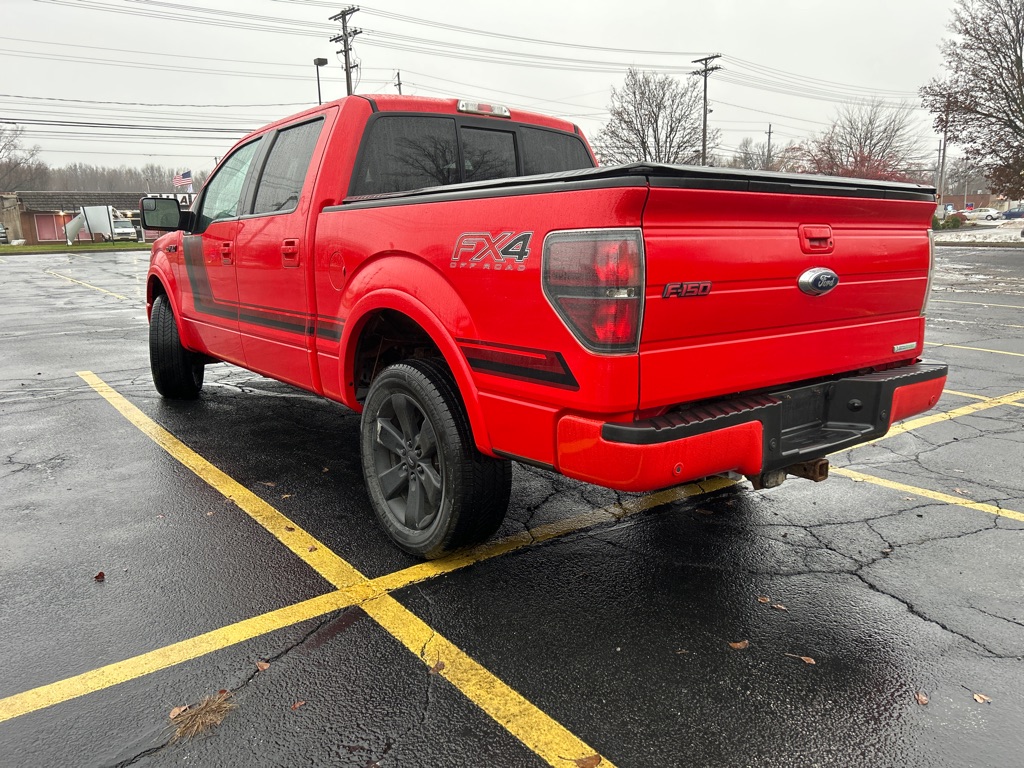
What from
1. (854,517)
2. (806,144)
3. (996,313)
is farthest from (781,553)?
(806,144)

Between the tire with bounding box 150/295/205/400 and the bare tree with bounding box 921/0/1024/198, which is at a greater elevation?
the bare tree with bounding box 921/0/1024/198

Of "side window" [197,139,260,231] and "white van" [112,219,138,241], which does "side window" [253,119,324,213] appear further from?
"white van" [112,219,138,241]

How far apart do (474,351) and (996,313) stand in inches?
459

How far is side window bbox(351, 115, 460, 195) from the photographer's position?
12.7 feet

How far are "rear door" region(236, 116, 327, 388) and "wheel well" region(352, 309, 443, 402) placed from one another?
1.25 ft

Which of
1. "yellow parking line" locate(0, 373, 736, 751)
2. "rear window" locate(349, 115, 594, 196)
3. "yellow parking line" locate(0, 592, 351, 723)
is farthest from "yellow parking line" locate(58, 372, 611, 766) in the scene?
"rear window" locate(349, 115, 594, 196)

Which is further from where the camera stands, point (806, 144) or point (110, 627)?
point (806, 144)

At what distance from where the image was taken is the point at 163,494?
13.9ft

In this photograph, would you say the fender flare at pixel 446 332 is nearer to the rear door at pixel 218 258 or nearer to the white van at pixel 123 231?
the rear door at pixel 218 258

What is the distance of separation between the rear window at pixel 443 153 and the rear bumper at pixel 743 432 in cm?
206

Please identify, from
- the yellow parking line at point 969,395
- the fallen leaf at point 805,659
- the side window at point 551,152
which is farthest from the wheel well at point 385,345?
the yellow parking line at point 969,395

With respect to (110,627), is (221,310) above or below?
above

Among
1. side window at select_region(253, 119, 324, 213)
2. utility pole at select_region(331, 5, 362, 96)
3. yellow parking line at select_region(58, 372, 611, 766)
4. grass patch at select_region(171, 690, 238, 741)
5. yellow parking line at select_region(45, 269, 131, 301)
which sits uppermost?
utility pole at select_region(331, 5, 362, 96)

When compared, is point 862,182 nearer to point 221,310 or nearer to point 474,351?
point 474,351
